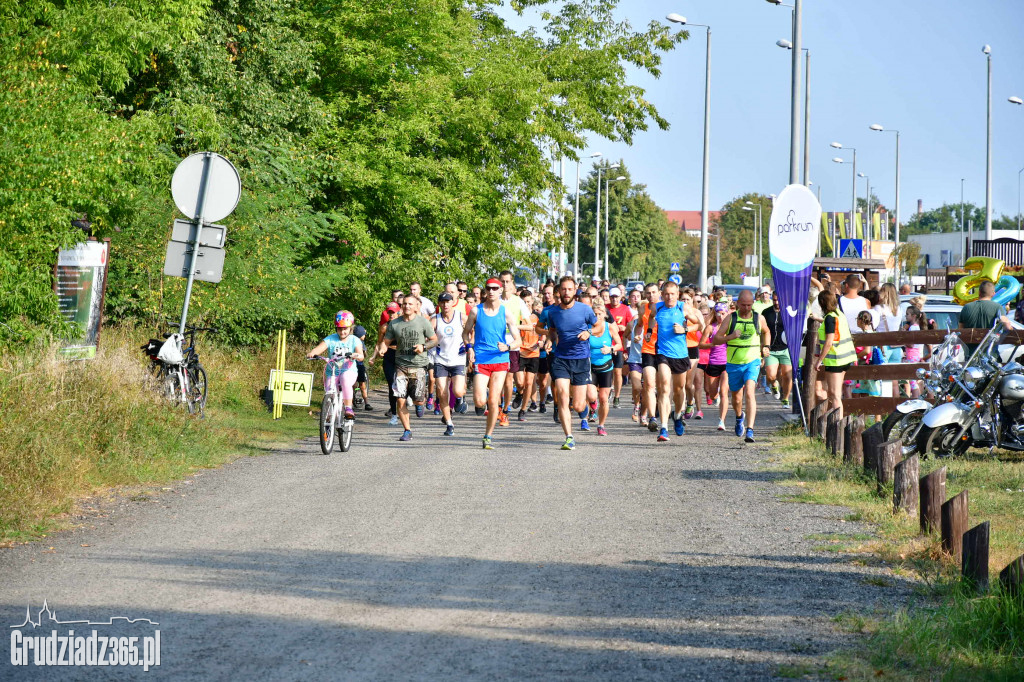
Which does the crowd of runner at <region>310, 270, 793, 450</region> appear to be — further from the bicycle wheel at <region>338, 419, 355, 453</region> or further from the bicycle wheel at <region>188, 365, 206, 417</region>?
the bicycle wheel at <region>188, 365, 206, 417</region>

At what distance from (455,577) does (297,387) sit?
9953mm

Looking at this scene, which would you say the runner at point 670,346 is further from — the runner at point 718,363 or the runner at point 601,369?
the runner at point 601,369

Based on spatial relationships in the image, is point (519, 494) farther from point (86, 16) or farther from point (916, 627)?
point (86, 16)

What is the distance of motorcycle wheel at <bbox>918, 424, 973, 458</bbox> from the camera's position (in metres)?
11.8

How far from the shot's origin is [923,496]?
326 inches

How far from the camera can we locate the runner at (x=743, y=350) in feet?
50.4

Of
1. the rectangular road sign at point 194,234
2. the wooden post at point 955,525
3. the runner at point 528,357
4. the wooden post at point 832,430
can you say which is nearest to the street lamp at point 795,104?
the runner at point 528,357

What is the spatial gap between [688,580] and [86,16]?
34.2ft

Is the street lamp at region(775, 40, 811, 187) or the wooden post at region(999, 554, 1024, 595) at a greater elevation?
the street lamp at region(775, 40, 811, 187)

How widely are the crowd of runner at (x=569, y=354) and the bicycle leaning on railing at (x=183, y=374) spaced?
2110mm

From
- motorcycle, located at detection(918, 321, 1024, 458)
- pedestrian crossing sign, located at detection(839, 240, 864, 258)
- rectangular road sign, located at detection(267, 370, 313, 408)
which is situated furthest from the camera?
pedestrian crossing sign, located at detection(839, 240, 864, 258)

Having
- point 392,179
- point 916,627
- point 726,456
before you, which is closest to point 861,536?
point 916,627

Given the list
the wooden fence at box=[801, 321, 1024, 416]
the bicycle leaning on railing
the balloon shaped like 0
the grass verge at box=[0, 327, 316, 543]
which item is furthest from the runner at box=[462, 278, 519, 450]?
the balloon shaped like 0

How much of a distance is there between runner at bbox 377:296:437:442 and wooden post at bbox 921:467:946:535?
841 cm
